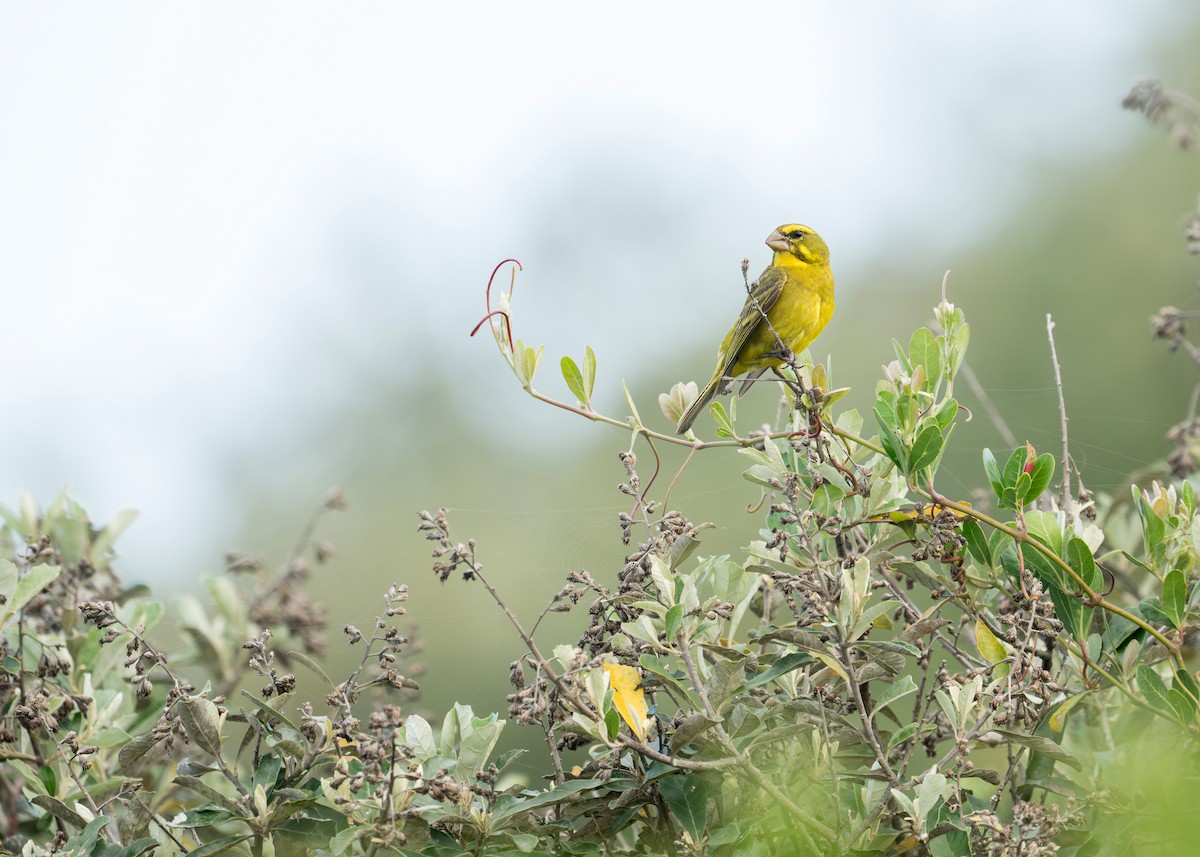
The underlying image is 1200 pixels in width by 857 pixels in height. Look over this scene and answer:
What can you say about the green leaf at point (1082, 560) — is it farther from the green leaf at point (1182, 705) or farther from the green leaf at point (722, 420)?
the green leaf at point (722, 420)

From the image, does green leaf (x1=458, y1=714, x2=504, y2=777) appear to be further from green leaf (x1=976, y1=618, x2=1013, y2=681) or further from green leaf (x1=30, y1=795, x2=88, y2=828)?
green leaf (x1=976, y1=618, x2=1013, y2=681)

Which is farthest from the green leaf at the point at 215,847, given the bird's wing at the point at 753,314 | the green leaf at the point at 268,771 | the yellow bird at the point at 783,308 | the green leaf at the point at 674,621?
the bird's wing at the point at 753,314

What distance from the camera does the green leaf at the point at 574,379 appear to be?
1.89m

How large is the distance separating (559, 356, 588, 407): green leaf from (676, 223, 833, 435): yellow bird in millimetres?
918

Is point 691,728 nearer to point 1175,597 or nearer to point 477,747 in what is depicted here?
point 477,747

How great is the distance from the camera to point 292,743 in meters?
1.50

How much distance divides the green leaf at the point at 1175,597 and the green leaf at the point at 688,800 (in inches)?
26.9

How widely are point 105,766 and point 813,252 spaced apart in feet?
→ 8.31

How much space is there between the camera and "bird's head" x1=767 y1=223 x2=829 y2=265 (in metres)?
3.68

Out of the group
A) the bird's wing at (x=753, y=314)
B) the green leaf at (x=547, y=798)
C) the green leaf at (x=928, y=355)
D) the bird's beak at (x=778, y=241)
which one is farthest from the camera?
the bird's beak at (x=778, y=241)

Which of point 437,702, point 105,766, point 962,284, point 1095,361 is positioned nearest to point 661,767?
point 105,766

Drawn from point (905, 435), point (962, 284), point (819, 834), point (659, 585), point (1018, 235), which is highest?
point (1018, 235)

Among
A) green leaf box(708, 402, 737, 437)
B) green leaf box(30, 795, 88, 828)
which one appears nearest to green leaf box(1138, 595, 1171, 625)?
green leaf box(708, 402, 737, 437)

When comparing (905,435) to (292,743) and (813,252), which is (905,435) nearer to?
(292,743)
